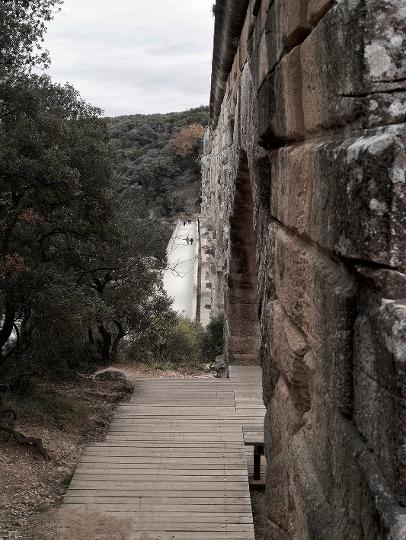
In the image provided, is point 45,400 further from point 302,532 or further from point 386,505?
point 386,505

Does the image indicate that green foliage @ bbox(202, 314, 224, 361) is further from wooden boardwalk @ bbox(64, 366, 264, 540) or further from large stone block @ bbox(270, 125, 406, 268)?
large stone block @ bbox(270, 125, 406, 268)

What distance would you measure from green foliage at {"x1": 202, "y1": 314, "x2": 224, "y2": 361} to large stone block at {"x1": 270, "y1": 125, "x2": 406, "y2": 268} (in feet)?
39.0

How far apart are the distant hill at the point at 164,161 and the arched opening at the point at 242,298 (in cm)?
2077

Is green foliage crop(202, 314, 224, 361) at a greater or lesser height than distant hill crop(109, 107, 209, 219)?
lesser

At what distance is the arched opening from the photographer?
28.2 ft

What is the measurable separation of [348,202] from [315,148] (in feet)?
1.33

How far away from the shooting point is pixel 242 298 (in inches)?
377

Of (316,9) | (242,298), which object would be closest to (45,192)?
(242,298)

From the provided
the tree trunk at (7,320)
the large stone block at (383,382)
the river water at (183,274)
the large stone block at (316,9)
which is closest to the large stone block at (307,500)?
the large stone block at (383,382)

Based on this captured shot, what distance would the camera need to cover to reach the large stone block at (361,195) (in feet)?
3.51

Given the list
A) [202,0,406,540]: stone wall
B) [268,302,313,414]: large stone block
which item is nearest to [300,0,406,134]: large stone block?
[202,0,406,540]: stone wall

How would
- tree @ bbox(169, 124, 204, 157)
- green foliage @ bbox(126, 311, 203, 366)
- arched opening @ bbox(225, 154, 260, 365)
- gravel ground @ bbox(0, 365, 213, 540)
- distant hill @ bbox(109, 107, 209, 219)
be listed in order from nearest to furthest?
gravel ground @ bbox(0, 365, 213, 540), arched opening @ bbox(225, 154, 260, 365), green foliage @ bbox(126, 311, 203, 366), distant hill @ bbox(109, 107, 209, 219), tree @ bbox(169, 124, 204, 157)

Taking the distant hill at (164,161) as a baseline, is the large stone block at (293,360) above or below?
below

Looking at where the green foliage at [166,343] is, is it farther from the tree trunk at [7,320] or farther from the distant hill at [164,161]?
the distant hill at [164,161]
